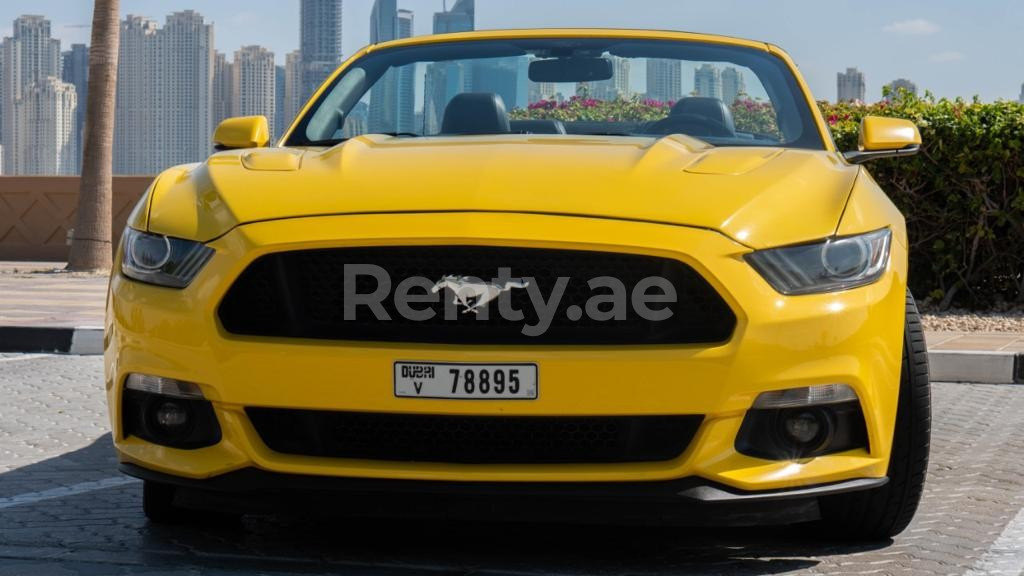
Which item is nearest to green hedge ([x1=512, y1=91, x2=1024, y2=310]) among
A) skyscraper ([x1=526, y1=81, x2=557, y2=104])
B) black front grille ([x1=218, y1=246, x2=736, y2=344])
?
skyscraper ([x1=526, y1=81, x2=557, y2=104])

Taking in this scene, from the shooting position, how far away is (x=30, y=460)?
203 inches

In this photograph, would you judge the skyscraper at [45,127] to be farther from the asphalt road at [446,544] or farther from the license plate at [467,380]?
the license plate at [467,380]

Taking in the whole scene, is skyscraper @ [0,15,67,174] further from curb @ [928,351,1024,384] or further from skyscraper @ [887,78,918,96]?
curb @ [928,351,1024,384]

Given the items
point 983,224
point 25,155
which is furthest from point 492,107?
point 25,155

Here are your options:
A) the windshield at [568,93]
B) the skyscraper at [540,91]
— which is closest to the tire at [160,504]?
the windshield at [568,93]

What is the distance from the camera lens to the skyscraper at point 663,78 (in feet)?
16.4

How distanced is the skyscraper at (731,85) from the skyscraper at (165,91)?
100967mm

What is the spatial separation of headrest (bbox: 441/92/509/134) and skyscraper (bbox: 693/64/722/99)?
2.17 ft

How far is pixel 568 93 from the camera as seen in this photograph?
204 inches

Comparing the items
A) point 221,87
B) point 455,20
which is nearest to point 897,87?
point 455,20

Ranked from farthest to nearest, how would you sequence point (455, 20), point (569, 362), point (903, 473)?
point (455, 20)
point (903, 473)
point (569, 362)

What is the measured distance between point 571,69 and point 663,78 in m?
0.34

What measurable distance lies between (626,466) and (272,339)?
82 cm

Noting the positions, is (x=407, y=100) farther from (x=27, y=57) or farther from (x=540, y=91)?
(x=27, y=57)
